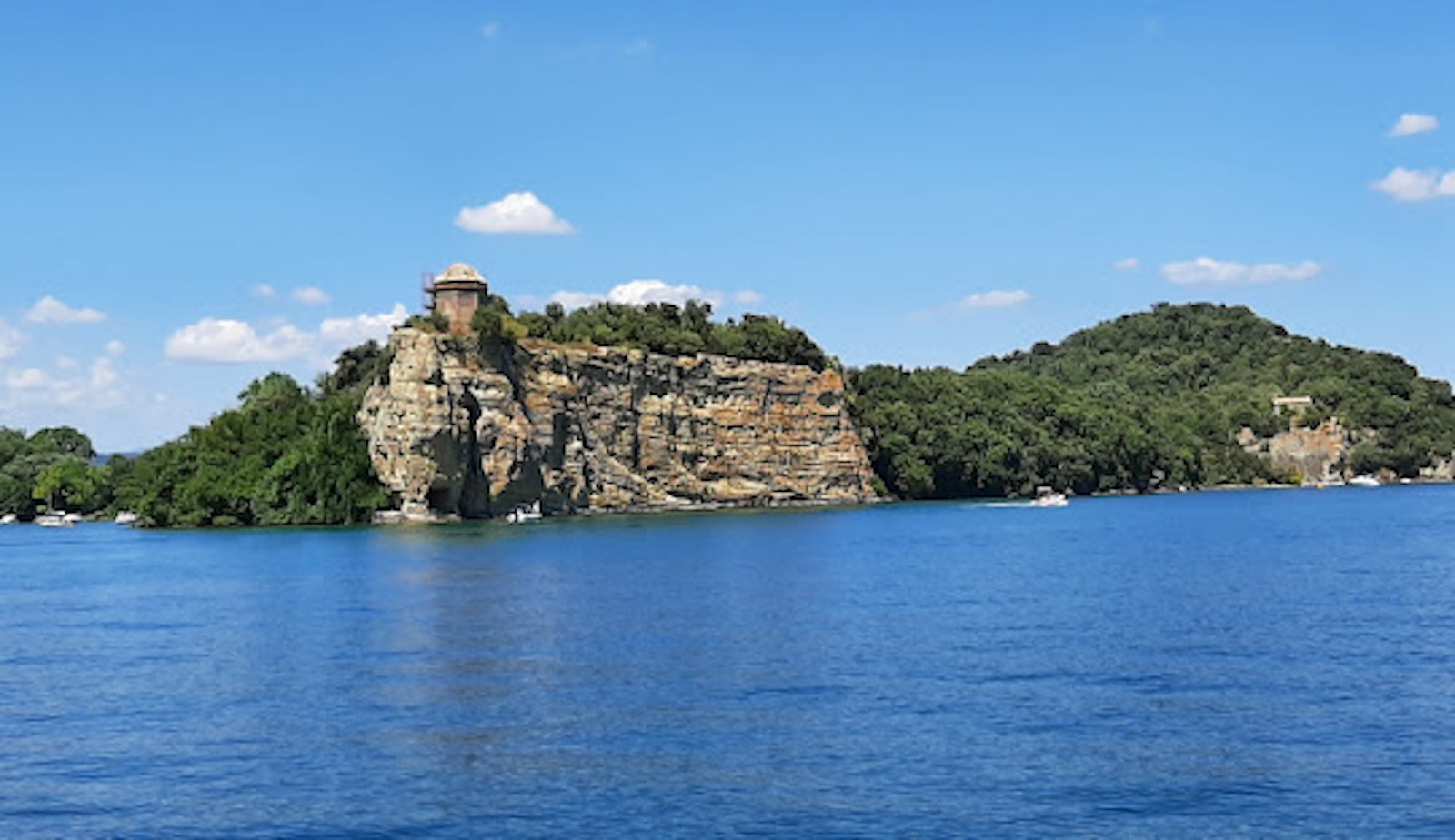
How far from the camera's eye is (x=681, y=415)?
133875 mm

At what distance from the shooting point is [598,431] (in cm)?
12825

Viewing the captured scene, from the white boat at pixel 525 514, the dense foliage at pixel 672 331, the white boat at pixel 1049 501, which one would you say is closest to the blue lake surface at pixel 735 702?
the white boat at pixel 525 514

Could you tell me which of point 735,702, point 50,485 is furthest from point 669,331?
point 735,702

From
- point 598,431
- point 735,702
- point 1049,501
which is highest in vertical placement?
point 598,431

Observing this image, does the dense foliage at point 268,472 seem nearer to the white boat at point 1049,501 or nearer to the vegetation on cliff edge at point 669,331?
the vegetation on cliff edge at point 669,331

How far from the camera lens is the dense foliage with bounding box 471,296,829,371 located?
129125mm

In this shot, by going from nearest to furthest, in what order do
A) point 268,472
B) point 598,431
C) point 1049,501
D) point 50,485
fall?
1. point 268,472
2. point 598,431
3. point 1049,501
4. point 50,485

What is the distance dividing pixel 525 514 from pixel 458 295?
17.5 metres

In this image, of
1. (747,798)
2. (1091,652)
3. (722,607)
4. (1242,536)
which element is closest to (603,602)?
(722,607)

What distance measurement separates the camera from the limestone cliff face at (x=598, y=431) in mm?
114250

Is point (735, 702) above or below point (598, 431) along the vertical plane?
below

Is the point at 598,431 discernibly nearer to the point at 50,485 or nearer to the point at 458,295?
the point at 458,295

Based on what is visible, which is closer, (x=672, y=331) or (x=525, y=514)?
(x=525, y=514)

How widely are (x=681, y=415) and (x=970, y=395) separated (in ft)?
151
